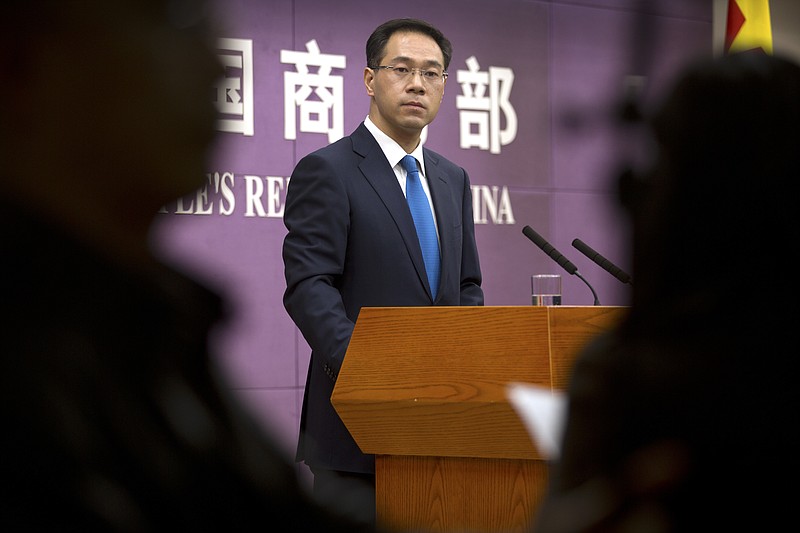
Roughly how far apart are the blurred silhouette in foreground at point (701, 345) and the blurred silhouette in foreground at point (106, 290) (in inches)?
5.0

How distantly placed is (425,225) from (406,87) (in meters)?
0.40

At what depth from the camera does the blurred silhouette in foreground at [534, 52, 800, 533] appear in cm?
44

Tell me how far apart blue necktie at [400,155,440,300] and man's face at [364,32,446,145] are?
144 millimetres

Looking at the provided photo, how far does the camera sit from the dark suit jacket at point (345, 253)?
2.30 meters

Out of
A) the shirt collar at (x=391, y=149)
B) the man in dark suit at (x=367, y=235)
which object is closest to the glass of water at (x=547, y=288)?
the man in dark suit at (x=367, y=235)

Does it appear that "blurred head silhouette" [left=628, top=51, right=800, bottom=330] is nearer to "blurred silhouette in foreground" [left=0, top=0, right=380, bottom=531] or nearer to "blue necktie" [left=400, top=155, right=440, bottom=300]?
"blurred silhouette in foreground" [left=0, top=0, right=380, bottom=531]

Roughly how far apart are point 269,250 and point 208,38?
3972 mm

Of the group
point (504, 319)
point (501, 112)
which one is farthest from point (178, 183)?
point (501, 112)

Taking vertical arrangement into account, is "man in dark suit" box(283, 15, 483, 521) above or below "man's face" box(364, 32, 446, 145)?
below

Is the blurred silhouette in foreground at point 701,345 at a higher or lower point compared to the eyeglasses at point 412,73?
lower

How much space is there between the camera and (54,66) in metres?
0.41

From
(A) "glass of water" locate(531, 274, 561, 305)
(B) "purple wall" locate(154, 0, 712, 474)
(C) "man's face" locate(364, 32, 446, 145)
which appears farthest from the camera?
(B) "purple wall" locate(154, 0, 712, 474)

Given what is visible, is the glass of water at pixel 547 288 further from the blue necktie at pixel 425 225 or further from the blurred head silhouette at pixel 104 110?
the blurred head silhouette at pixel 104 110

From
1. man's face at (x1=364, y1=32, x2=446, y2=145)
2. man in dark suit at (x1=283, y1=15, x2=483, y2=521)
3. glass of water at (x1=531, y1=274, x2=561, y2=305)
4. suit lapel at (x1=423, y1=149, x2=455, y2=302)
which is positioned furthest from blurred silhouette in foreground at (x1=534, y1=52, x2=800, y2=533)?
glass of water at (x1=531, y1=274, x2=561, y2=305)
